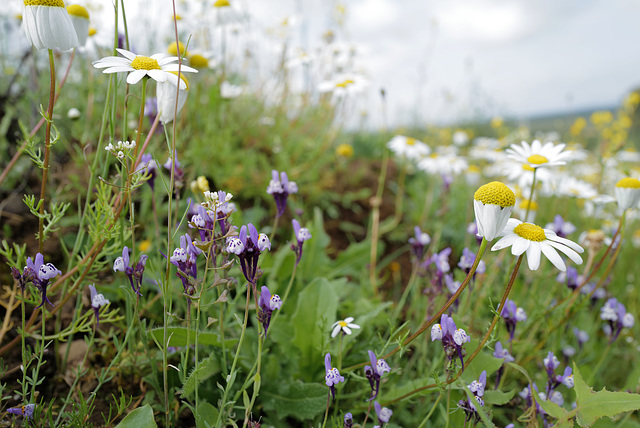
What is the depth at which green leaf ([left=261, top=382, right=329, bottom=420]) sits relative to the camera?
4.28ft

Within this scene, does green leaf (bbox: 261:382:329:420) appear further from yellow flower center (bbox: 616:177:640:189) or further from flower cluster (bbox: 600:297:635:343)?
yellow flower center (bbox: 616:177:640:189)

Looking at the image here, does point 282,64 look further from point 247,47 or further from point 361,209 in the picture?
point 361,209

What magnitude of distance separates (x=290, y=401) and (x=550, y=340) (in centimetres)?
143

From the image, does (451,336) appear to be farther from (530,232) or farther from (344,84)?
(344,84)

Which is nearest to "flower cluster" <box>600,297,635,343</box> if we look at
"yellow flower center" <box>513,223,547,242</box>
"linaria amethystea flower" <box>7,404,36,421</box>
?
"yellow flower center" <box>513,223,547,242</box>

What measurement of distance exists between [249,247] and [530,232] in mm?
666

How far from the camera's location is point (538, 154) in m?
1.51

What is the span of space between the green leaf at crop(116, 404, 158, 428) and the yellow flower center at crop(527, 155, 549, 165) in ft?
4.52

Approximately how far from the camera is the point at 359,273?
2367 mm

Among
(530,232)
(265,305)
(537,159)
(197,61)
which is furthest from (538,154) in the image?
(197,61)

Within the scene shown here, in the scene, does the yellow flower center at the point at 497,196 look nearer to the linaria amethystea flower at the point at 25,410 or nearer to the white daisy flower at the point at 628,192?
the white daisy flower at the point at 628,192

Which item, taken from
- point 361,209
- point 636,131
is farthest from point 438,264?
point 636,131

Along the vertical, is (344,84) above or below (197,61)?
below

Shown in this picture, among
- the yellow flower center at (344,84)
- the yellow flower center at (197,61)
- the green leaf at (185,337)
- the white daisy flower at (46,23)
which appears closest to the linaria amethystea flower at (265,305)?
the green leaf at (185,337)
